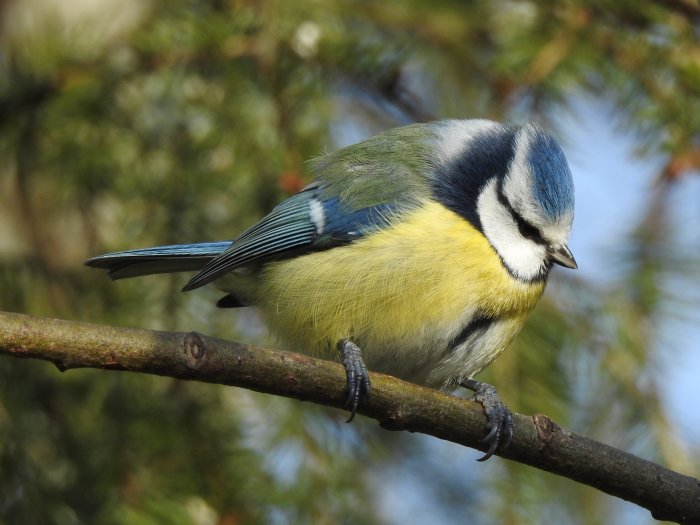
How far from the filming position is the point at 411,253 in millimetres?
1807

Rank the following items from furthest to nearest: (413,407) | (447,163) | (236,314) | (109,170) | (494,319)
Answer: (236,314)
(109,170)
(447,163)
(494,319)
(413,407)

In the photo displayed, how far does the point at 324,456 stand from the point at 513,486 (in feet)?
1.28

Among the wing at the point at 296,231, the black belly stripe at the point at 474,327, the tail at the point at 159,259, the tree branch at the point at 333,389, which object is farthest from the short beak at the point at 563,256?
the tail at the point at 159,259

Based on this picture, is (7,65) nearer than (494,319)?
No

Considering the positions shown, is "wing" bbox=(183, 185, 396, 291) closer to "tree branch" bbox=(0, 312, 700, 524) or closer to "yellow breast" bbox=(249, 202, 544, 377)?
"yellow breast" bbox=(249, 202, 544, 377)

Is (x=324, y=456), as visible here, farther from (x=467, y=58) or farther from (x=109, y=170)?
(x=467, y=58)

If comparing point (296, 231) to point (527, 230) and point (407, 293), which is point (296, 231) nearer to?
point (407, 293)

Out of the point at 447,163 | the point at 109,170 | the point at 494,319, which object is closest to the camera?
the point at 494,319

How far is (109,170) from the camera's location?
7.09ft

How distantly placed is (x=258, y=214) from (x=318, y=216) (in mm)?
242

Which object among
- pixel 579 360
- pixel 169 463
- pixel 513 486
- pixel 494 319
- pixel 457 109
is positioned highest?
pixel 457 109

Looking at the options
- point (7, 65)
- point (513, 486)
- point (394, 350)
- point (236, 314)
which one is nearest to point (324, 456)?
point (394, 350)

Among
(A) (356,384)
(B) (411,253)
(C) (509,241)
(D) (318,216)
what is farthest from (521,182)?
(A) (356,384)

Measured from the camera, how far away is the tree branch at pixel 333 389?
4.18ft
